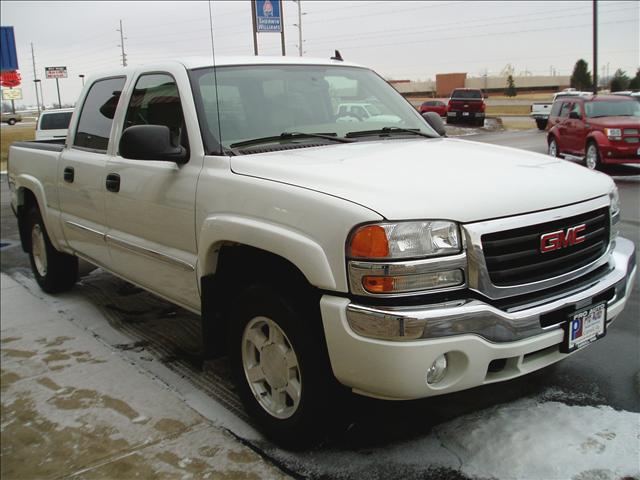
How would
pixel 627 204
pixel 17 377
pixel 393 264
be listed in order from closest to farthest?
1. pixel 393 264
2. pixel 17 377
3. pixel 627 204

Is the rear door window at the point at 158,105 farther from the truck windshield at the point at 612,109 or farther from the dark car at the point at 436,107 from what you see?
the dark car at the point at 436,107

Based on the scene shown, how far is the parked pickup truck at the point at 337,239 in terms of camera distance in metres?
2.46

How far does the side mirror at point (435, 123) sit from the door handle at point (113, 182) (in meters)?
2.21

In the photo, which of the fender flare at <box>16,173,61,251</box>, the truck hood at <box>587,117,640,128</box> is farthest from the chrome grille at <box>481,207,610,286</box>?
the truck hood at <box>587,117,640,128</box>

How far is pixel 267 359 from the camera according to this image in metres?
3.06

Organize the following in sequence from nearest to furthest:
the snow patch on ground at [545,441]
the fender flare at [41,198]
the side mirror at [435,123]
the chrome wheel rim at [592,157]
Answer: the snow patch on ground at [545,441]
the side mirror at [435,123]
the fender flare at [41,198]
the chrome wheel rim at [592,157]

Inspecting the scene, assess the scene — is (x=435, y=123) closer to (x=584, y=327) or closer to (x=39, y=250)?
(x=584, y=327)

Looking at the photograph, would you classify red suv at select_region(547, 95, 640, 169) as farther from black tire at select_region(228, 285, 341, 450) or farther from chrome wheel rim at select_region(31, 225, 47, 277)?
black tire at select_region(228, 285, 341, 450)

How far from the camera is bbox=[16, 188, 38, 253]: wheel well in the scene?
6087 millimetres

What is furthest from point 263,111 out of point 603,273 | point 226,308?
point 603,273

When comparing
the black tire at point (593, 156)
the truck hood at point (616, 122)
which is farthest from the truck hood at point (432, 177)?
the black tire at point (593, 156)

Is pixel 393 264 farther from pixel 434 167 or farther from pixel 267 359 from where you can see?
pixel 267 359

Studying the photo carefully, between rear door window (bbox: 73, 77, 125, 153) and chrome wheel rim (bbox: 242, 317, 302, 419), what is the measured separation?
217 centimetres

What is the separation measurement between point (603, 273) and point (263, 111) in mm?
2010
